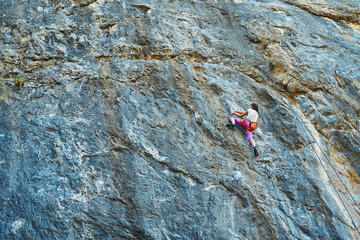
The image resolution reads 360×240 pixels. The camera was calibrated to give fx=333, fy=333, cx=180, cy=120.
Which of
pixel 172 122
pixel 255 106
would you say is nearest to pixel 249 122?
pixel 255 106

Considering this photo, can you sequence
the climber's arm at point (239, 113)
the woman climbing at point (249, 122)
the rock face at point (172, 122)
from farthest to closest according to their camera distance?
the climber's arm at point (239, 113)
the woman climbing at point (249, 122)
the rock face at point (172, 122)

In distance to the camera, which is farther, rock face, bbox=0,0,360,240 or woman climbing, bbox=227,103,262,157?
woman climbing, bbox=227,103,262,157

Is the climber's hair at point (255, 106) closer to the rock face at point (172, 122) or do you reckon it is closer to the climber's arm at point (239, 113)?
the climber's arm at point (239, 113)

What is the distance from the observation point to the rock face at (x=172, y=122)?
5.68 m

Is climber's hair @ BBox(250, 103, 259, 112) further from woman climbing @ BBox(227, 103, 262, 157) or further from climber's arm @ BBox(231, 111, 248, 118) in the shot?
climber's arm @ BBox(231, 111, 248, 118)

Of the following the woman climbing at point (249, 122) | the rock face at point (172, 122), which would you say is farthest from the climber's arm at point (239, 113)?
the rock face at point (172, 122)

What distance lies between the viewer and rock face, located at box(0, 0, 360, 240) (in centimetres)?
568

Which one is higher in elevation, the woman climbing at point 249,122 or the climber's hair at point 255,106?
the climber's hair at point 255,106

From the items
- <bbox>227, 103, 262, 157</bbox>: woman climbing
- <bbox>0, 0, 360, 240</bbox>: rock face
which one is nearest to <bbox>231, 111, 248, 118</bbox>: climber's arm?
<bbox>227, 103, 262, 157</bbox>: woman climbing

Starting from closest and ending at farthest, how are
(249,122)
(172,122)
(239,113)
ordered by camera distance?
(172,122), (249,122), (239,113)

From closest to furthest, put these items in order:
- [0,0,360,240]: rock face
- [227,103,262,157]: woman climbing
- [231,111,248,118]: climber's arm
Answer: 1. [0,0,360,240]: rock face
2. [227,103,262,157]: woman climbing
3. [231,111,248,118]: climber's arm

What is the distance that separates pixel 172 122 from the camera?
6.81 m

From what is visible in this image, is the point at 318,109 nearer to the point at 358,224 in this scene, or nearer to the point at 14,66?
the point at 358,224

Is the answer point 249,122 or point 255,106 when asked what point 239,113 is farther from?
point 249,122
